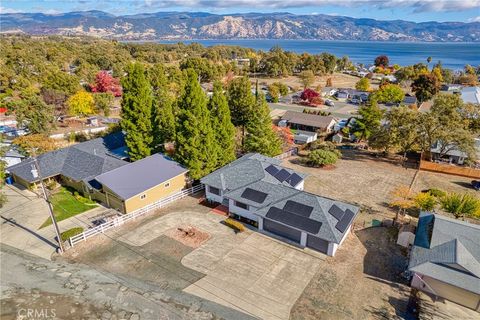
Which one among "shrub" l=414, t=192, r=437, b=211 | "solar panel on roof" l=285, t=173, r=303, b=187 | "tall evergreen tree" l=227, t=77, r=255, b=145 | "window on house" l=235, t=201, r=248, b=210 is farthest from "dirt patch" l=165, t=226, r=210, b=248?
"tall evergreen tree" l=227, t=77, r=255, b=145

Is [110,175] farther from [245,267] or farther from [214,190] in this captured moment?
[245,267]

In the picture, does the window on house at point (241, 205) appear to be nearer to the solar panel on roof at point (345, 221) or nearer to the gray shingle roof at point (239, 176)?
the gray shingle roof at point (239, 176)

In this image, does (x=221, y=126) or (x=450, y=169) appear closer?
(x=221, y=126)

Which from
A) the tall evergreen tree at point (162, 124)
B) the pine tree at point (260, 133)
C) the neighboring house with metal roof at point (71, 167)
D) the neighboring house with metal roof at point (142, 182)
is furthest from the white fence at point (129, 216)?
the pine tree at point (260, 133)

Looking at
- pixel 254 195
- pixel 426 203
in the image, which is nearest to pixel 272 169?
pixel 254 195

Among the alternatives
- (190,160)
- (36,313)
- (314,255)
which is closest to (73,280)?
(36,313)

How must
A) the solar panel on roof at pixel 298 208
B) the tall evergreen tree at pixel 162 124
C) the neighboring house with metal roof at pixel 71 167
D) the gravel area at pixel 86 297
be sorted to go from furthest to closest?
the tall evergreen tree at pixel 162 124, the neighboring house with metal roof at pixel 71 167, the solar panel on roof at pixel 298 208, the gravel area at pixel 86 297

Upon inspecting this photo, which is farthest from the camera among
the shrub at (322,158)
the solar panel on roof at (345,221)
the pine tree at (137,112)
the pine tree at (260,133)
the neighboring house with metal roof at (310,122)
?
the neighboring house with metal roof at (310,122)

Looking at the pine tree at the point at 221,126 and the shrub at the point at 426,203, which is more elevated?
the pine tree at the point at 221,126
